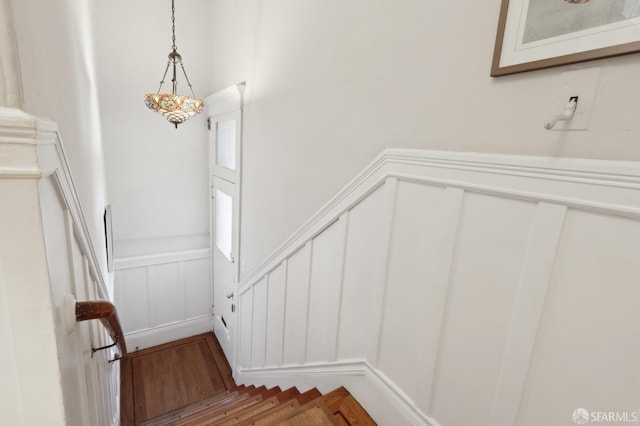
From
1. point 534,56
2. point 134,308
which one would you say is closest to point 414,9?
point 534,56

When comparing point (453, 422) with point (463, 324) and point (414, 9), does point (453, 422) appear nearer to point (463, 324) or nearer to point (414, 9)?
point (463, 324)

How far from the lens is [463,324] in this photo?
0.94 meters

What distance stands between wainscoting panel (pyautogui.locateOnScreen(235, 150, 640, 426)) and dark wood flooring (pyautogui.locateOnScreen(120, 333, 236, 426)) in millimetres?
2274

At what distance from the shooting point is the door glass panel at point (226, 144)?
9.90 feet

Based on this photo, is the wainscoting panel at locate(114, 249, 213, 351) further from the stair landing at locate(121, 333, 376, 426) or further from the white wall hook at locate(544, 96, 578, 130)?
the white wall hook at locate(544, 96, 578, 130)

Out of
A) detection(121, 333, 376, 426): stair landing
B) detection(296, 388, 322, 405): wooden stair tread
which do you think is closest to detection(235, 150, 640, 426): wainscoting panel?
detection(296, 388, 322, 405): wooden stair tread

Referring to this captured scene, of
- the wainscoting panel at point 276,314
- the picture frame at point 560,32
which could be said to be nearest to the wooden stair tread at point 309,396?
the wainscoting panel at point 276,314

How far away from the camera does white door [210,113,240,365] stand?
2.95m

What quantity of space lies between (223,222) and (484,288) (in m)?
3.02

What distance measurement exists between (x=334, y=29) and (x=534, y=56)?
100cm

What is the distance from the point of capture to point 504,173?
798 millimetres

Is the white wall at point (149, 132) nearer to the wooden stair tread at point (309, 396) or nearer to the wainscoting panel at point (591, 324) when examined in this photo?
the wooden stair tread at point (309, 396)

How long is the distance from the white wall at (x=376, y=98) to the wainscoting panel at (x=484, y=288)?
2.8 inches

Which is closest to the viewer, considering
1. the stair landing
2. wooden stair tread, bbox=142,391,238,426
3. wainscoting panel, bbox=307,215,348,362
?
wainscoting panel, bbox=307,215,348,362
